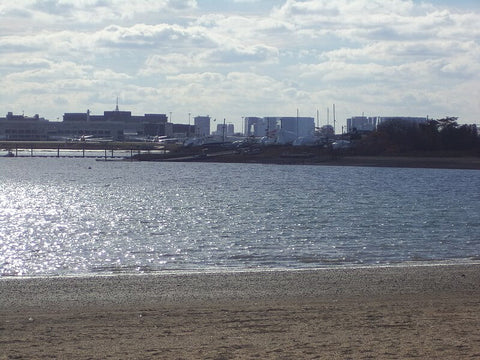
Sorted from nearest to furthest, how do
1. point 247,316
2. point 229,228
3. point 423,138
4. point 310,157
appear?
point 247,316, point 229,228, point 423,138, point 310,157

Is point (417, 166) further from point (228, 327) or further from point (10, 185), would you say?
point (228, 327)

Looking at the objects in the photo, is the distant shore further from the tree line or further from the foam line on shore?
the foam line on shore

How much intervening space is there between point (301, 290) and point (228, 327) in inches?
189

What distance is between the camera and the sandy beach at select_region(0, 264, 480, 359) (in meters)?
13.2

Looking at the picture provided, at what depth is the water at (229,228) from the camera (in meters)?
27.3

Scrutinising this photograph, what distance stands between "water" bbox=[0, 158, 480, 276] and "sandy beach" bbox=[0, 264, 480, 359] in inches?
161

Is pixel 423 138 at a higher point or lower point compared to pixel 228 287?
higher

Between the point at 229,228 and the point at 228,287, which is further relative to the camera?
the point at 229,228

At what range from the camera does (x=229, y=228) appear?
38094 millimetres

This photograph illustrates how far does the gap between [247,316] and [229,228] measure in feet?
72.0

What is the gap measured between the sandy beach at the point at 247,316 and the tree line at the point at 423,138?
10611cm

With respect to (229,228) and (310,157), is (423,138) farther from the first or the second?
(229,228)

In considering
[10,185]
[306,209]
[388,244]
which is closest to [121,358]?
[388,244]

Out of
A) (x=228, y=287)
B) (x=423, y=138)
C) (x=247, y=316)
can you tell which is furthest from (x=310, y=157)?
(x=247, y=316)
